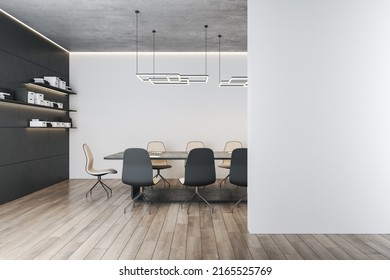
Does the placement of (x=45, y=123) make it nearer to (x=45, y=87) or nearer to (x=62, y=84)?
(x=45, y=87)

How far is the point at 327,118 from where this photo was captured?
3.51m

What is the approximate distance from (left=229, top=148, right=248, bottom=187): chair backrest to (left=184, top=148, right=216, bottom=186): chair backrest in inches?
12.9

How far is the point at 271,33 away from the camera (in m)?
3.48

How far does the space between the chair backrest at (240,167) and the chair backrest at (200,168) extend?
327 mm

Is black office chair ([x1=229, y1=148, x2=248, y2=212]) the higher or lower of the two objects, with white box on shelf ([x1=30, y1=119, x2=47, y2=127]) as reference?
lower

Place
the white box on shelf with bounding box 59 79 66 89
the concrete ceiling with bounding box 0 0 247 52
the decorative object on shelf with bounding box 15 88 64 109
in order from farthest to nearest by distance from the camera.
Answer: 1. the white box on shelf with bounding box 59 79 66 89
2. the decorative object on shelf with bounding box 15 88 64 109
3. the concrete ceiling with bounding box 0 0 247 52

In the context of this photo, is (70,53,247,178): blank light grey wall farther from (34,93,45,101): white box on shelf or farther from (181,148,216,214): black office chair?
(181,148,216,214): black office chair

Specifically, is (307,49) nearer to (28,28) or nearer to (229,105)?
(229,105)

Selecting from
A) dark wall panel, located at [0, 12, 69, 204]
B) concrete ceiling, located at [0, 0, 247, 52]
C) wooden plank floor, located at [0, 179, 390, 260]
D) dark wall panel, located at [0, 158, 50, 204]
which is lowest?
wooden plank floor, located at [0, 179, 390, 260]

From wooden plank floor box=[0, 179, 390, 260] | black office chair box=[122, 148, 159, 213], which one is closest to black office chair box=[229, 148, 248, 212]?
wooden plank floor box=[0, 179, 390, 260]

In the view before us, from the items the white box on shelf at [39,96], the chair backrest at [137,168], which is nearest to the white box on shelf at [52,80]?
the white box on shelf at [39,96]

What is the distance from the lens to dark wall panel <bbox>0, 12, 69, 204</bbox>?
498 centimetres

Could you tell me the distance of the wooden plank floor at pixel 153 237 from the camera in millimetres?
2887

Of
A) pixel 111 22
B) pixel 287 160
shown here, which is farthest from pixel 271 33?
pixel 111 22
